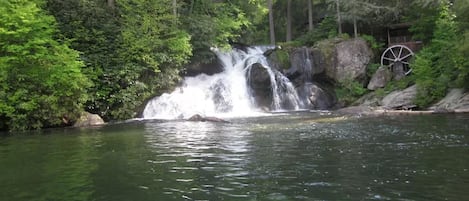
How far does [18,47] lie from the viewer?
18.5 meters

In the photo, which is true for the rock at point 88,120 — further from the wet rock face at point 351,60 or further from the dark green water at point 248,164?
the wet rock face at point 351,60

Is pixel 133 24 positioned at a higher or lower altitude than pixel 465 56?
higher

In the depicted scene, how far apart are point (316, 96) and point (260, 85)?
3455 millimetres

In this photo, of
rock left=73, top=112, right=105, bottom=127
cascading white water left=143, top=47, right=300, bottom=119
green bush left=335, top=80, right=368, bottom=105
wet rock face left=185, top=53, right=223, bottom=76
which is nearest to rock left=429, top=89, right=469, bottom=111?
green bush left=335, top=80, right=368, bottom=105

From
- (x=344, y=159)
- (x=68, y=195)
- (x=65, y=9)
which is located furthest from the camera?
(x=65, y=9)

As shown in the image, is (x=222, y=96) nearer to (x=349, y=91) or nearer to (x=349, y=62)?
(x=349, y=91)

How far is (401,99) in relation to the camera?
2380 centimetres

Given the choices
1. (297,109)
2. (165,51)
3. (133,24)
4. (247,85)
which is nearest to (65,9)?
(133,24)

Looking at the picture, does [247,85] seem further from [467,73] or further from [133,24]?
[467,73]

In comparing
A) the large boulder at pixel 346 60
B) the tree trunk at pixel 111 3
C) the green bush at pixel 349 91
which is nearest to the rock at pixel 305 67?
the large boulder at pixel 346 60

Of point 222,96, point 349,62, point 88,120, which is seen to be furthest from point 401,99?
point 88,120

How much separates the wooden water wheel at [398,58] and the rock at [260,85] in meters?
7.75

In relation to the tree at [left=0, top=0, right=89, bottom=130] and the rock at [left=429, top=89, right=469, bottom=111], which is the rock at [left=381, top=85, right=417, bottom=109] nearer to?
the rock at [left=429, top=89, right=469, bottom=111]

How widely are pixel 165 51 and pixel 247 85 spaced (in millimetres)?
5427
